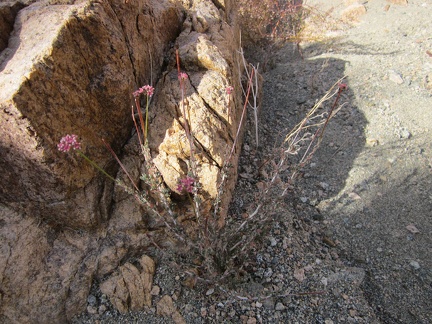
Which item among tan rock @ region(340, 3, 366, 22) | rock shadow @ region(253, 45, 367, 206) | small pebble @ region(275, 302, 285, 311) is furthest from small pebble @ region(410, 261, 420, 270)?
tan rock @ region(340, 3, 366, 22)

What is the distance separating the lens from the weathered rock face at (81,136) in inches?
71.9

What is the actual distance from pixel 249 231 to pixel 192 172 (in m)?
0.84

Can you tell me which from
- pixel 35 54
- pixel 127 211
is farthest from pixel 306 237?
pixel 35 54

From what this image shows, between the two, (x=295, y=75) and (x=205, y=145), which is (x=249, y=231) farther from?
(x=295, y=75)

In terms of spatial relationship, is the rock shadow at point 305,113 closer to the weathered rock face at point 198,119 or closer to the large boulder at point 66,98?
the weathered rock face at point 198,119

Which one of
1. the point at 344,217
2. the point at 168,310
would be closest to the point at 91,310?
the point at 168,310

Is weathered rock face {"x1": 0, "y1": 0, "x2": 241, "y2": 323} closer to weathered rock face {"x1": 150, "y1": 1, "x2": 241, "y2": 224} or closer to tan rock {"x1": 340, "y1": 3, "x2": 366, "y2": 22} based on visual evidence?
weathered rock face {"x1": 150, "y1": 1, "x2": 241, "y2": 224}

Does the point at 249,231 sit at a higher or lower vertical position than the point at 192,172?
lower

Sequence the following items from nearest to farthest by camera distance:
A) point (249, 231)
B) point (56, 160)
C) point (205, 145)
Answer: point (56, 160), point (205, 145), point (249, 231)

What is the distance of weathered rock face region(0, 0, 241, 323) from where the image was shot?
183 cm

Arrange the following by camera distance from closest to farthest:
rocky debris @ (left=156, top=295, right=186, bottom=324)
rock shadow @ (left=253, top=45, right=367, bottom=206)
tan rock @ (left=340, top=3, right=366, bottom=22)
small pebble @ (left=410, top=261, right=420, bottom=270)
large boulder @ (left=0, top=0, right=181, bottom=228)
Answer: large boulder @ (left=0, top=0, right=181, bottom=228) → rocky debris @ (left=156, top=295, right=186, bottom=324) → small pebble @ (left=410, top=261, right=420, bottom=270) → rock shadow @ (left=253, top=45, right=367, bottom=206) → tan rock @ (left=340, top=3, right=366, bottom=22)

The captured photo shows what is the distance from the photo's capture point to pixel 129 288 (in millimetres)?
2285

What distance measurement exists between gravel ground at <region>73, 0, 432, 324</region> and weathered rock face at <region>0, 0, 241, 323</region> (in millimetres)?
308

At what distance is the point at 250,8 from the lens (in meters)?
5.19
